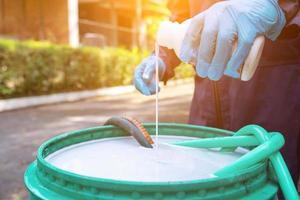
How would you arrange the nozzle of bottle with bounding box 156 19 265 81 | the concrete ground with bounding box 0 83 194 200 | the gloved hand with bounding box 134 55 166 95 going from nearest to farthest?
the nozzle of bottle with bounding box 156 19 265 81, the gloved hand with bounding box 134 55 166 95, the concrete ground with bounding box 0 83 194 200

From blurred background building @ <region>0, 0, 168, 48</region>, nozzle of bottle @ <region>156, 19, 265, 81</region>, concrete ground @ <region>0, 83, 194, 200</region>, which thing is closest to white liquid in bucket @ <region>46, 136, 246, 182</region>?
nozzle of bottle @ <region>156, 19, 265, 81</region>

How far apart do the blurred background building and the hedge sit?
8.77 feet

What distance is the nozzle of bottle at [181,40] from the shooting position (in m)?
0.90

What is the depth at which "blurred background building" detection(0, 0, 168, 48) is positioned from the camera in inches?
606

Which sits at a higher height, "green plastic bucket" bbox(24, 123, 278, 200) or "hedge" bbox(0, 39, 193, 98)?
"green plastic bucket" bbox(24, 123, 278, 200)

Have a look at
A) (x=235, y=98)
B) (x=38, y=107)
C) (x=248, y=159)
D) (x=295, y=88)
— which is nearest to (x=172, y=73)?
(x=235, y=98)

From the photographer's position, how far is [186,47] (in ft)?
3.26

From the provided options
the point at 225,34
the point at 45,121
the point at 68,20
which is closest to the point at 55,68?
the point at 45,121

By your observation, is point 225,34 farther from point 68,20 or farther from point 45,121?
point 68,20

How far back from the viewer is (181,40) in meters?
1.00

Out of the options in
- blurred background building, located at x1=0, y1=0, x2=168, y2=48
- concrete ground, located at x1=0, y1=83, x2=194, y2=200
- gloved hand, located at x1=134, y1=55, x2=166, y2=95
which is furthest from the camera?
blurred background building, located at x1=0, y1=0, x2=168, y2=48

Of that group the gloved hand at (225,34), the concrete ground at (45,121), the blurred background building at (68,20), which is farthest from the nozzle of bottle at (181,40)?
the blurred background building at (68,20)

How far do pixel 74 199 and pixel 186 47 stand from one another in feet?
1.42

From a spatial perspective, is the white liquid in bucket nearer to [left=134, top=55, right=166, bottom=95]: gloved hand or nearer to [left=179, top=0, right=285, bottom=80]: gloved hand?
[left=179, top=0, right=285, bottom=80]: gloved hand
